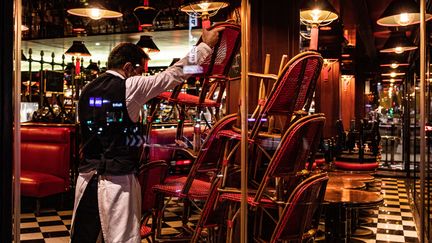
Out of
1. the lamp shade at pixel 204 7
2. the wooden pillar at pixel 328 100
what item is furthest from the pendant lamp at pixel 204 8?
the wooden pillar at pixel 328 100

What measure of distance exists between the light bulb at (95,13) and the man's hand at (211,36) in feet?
3.11

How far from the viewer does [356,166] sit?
4098mm

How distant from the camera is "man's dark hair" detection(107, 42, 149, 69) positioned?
2801 mm

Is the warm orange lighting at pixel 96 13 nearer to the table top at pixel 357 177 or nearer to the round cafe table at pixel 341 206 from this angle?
the round cafe table at pixel 341 206

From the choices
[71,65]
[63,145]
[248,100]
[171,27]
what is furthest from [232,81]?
[63,145]

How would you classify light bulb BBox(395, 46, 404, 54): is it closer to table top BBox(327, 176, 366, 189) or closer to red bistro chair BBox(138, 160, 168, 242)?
table top BBox(327, 176, 366, 189)

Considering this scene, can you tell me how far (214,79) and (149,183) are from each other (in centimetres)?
106

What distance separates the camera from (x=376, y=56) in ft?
11.1

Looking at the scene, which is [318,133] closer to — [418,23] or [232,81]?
[232,81]

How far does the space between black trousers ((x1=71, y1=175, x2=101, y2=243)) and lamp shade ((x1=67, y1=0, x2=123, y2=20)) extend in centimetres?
126

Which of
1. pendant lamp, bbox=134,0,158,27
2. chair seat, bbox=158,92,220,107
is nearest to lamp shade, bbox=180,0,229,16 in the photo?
chair seat, bbox=158,92,220,107

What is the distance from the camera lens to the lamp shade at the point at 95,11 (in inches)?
A: 133

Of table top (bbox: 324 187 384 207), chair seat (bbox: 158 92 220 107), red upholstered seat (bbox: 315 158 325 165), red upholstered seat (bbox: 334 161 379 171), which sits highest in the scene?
chair seat (bbox: 158 92 220 107)

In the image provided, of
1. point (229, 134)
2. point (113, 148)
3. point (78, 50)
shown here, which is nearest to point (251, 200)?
point (229, 134)
